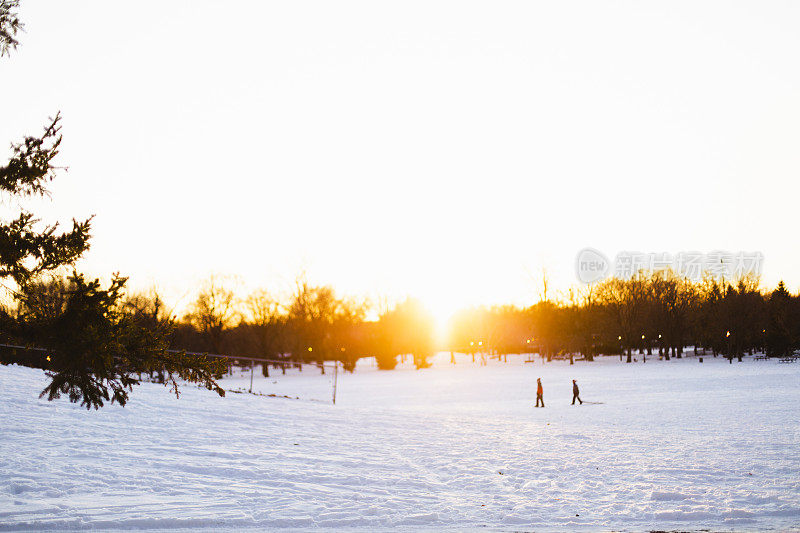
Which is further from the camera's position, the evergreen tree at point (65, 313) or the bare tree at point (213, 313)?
the bare tree at point (213, 313)

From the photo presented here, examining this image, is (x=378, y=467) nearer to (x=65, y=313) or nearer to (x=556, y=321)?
(x=65, y=313)

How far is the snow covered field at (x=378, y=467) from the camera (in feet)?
26.2

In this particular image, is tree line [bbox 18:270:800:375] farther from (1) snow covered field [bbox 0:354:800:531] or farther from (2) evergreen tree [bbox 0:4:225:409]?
(2) evergreen tree [bbox 0:4:225:409]

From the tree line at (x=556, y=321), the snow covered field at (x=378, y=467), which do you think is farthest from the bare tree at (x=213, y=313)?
the snow covered field at (x=378, y=467)

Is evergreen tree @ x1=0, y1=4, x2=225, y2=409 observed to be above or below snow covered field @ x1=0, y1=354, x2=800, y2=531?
above

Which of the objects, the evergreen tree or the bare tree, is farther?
the bare tree

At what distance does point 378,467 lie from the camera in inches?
459

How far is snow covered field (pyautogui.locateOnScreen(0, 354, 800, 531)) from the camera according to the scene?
26.2 ft

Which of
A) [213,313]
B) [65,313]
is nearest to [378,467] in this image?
[65,313]

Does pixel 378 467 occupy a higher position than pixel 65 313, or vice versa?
pixel 65 313

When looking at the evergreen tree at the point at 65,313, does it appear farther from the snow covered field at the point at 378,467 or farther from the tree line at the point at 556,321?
the tree line at the point at 556,321

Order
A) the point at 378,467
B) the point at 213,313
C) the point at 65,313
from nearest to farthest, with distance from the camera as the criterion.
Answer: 1. the point at 65,313
2. the point at 378,467
3. the point at 213,313

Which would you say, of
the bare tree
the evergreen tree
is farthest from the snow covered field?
the bare tree

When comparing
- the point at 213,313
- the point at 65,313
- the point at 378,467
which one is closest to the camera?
the point at 65,313
